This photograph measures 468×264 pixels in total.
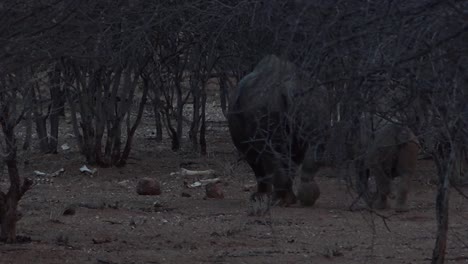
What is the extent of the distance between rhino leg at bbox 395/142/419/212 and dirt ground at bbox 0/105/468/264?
203 millimetres

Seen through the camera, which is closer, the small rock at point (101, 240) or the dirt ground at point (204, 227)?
the dirt ground at point (204, 227)

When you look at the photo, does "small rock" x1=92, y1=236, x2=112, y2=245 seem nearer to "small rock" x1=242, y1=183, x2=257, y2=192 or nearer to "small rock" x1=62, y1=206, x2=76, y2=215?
"small rock" x1=62, y1=206, x2=76, y2=215

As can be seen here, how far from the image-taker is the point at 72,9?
6.38 meters

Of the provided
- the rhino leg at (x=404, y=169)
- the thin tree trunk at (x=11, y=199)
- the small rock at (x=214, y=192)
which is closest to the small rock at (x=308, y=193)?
the rhino leg at (x=404, y=169)

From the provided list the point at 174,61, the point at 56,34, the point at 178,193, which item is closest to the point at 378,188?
the point at 178,193

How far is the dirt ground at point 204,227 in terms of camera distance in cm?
954

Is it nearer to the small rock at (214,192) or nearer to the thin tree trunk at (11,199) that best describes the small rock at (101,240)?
the thin tree trunk at (11,199)

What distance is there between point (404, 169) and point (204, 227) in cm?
233

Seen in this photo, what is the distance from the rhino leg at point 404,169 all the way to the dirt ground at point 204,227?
20cm

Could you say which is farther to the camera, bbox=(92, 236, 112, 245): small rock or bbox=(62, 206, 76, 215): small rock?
bbox=(62, 206, 76, 215): small rock

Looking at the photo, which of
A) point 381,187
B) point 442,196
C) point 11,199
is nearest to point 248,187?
point 381,187

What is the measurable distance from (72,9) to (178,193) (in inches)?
341

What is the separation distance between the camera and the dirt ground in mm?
9539

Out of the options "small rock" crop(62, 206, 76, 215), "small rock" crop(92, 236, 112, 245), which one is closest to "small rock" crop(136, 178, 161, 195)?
"small rock" crop(62, 206, 76, 215)
